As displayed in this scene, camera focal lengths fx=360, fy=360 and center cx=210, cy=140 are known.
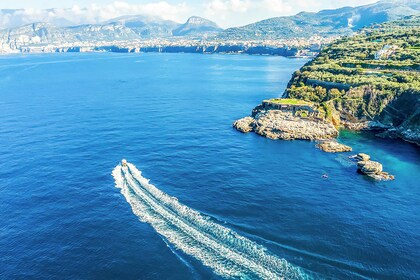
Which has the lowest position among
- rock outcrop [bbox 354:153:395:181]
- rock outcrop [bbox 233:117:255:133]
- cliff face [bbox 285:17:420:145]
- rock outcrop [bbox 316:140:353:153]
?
rock outcrop [bbox 233:117:255:133]

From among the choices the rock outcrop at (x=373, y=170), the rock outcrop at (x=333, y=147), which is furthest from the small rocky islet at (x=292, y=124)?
the rock outcrop at (x=373, y=170)

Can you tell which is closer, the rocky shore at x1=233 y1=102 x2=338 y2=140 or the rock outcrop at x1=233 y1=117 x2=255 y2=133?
the rocky shore at x1=233 y1=102 x2=338 y2=140

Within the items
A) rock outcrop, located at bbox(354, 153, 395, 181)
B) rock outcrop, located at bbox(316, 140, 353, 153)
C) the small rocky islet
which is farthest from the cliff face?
rock outcrop, located at bbox(354, 153, 395, 181)

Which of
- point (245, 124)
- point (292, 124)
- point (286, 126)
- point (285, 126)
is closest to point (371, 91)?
point (292, 124)

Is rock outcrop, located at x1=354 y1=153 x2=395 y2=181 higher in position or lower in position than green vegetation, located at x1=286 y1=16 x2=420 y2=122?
lower

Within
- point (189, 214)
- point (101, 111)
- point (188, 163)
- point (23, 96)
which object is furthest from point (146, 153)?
point (23, 96)

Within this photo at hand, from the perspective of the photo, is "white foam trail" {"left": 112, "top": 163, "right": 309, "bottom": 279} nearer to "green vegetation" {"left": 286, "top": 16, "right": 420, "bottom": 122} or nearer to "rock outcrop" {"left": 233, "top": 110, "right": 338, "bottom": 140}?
"rock outcrop" {"left": 233, "top": 110, "right": 338, "bottom": 140}

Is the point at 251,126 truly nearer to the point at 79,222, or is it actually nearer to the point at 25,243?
the point at 79,222

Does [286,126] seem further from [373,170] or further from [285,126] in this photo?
[373,170]
